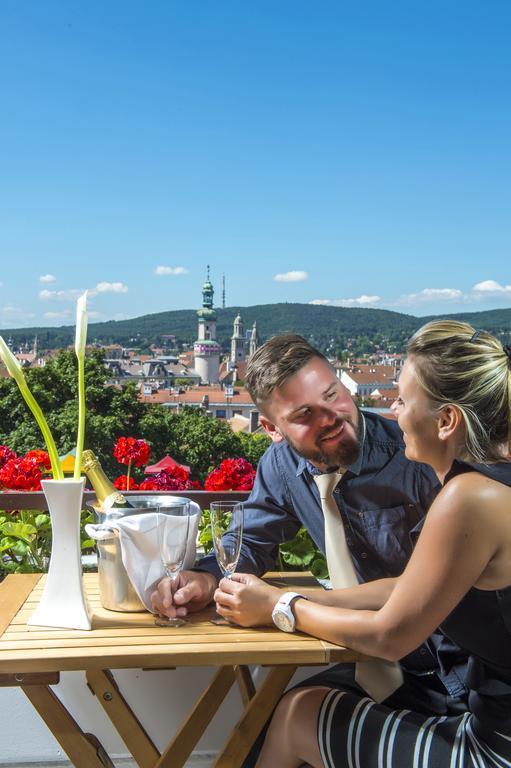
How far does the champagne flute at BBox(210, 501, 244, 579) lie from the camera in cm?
138

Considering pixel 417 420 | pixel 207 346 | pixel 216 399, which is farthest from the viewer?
pixel 207 346

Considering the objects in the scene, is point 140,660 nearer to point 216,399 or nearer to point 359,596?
point 359,596

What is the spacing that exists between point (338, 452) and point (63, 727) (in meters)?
0.67

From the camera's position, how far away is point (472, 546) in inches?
43.4

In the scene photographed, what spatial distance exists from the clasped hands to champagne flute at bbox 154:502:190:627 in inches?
0.9

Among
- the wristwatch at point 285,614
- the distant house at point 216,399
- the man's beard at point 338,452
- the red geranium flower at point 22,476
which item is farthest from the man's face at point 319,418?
the distant house at point 216,399

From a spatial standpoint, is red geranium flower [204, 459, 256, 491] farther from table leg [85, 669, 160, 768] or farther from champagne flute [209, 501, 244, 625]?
table leg [85, 669, 160, 768]

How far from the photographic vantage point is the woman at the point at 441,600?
1.12 m

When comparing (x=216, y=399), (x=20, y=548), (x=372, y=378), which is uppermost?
(x=20, y=548)

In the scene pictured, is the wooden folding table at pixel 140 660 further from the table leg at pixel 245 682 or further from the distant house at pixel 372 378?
the distant house at pixel 372 378

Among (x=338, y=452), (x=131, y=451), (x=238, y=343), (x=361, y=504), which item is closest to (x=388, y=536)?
(x=361, y=504)

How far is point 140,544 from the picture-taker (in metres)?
1.34

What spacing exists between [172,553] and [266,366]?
1.46ft

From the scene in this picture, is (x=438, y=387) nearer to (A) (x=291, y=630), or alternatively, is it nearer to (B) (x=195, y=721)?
(A) (x=291, y=630)
